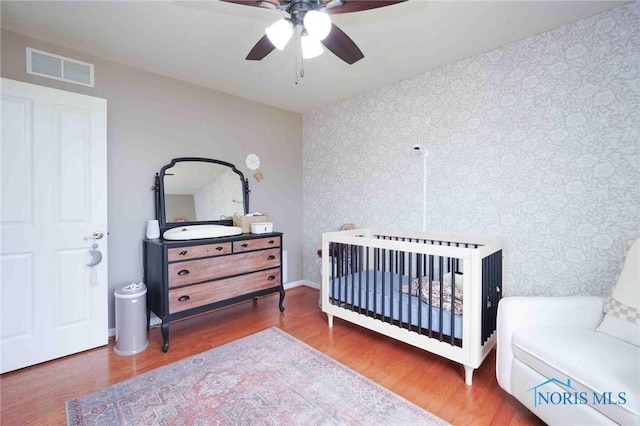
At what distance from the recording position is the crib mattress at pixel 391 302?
6.30ft

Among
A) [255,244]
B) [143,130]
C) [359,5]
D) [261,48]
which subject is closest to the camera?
[359,5]

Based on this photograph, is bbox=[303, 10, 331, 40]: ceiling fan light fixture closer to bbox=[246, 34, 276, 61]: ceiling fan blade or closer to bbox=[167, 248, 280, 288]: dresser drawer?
bbox=[246, 34, 276, 61]: ceiling fan blade

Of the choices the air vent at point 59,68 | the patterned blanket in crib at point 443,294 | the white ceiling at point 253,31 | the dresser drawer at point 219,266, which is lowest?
the patterned blanket in crib at point 443,294

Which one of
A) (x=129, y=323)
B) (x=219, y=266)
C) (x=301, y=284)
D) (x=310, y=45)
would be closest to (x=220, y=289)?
(x=219, y=266)

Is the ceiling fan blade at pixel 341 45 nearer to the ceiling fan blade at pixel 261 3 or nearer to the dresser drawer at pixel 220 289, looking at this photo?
the ceiling fan blade at pixel 261 3

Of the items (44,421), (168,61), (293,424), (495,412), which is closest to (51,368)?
(44,421)

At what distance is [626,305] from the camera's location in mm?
1496

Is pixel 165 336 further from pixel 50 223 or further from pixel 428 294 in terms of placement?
pixel 428 294

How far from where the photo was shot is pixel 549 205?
2.12m

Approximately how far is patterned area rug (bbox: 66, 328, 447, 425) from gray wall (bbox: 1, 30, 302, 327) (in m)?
1.13

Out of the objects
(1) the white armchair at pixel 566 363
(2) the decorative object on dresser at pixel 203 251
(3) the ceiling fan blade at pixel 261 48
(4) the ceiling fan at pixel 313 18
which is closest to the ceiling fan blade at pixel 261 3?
(4) the ceiling fan at pixel 313 18

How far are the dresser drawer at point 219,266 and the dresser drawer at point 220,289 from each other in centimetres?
6

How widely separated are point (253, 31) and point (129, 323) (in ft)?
7.96

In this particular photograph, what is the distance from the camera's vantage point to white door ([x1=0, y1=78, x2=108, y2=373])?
1.96 meters
